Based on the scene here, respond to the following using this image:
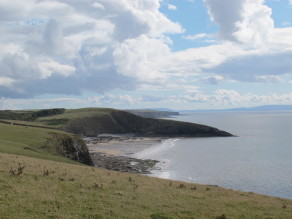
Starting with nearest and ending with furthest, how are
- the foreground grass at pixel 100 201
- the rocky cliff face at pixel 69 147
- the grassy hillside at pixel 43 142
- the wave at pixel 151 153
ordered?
the foreground grass at pixel 100 201 → the grassy hillside at pixel 43 142 → the rocky cliff face at pixel 69 147 → the wave at pixel 151 153

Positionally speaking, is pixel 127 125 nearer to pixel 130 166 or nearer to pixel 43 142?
pixel 130 166

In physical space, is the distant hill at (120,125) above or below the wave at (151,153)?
above

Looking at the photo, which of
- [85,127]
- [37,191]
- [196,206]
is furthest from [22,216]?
[85,127]

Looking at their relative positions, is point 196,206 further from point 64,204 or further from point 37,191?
point 37,191

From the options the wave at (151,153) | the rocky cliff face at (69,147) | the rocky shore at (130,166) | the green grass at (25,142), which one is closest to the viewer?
the green grass at (25,142)

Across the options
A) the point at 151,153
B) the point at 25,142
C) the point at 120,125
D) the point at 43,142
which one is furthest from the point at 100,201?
the point at 120,125

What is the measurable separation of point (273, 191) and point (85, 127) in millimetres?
139112

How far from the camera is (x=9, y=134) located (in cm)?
6178

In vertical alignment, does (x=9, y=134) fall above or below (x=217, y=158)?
above

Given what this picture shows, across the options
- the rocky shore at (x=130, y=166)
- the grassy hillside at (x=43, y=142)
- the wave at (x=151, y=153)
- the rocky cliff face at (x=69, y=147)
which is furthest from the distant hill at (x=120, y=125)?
the grassy hillside at (x=43, y=142)

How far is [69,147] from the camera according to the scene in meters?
64.4

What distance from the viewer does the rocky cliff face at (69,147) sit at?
59344 mm

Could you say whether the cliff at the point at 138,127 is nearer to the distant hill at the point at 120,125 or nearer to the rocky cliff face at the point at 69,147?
the distant hill at the point at 120,125

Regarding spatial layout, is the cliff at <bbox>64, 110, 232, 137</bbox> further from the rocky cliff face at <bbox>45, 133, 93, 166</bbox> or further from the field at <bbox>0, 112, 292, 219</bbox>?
the field at <bbox>0, 112, 292, 219</bbox>
